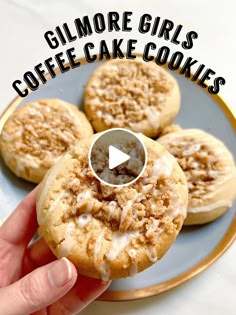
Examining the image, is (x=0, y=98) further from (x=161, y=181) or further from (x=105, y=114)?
(x=161, y=181)

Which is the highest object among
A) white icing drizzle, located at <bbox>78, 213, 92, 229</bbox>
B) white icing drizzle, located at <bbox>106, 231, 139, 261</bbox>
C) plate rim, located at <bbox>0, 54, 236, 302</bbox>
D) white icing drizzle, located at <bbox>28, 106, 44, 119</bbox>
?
white icing drizzle, located at <bbox>28, 106, 44, 119</bbox>

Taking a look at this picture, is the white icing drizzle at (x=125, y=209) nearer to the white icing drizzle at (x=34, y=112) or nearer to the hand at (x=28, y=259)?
the hand at (x=28, y=259)

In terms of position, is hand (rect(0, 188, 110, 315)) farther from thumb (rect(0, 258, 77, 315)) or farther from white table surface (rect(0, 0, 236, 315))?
white table surface (rect(0, 0, 236, 315))

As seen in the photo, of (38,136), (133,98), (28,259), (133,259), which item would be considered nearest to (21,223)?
(28,259)

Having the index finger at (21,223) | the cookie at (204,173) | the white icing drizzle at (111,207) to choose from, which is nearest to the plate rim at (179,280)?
the cookie at (204,173)

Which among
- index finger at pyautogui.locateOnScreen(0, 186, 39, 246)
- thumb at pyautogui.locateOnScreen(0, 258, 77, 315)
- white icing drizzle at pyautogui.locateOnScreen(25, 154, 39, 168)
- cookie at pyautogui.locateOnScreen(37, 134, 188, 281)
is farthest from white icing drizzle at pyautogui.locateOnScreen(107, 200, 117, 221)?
white icing drizzle at pyautogui.locateOnScreen(25, 154, 39, 168)

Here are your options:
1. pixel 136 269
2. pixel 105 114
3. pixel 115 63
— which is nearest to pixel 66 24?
pixel 115 63
